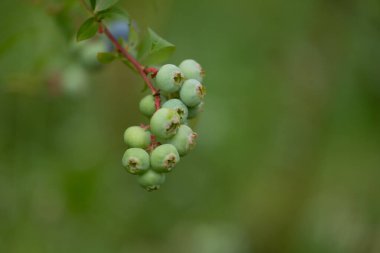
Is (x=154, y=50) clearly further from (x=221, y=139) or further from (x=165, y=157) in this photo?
(x=221, y=139)

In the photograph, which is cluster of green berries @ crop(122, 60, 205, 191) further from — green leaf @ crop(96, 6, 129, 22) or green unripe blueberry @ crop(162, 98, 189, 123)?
green leaf @ crop(96, 6, 129, 22)

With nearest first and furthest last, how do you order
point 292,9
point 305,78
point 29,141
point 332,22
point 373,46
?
point 373,46, point 29,141, point 332,22, point 305,78, point 292,9

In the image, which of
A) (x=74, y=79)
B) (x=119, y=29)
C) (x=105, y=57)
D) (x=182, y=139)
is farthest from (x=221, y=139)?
(x=182, y=139)

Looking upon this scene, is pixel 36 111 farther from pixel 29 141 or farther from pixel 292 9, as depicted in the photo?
pixel 292 9

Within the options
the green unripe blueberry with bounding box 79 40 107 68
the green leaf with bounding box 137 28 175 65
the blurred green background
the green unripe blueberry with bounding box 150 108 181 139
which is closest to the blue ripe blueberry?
the green unripe blueberry with bounding box 79 40 107 68

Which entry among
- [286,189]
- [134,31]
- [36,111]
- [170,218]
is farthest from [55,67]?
[286,189]
